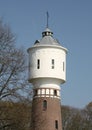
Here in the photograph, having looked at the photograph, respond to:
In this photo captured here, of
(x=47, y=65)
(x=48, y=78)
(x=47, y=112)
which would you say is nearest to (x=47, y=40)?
(x=47, y=65)

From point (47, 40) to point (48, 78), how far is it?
392cm

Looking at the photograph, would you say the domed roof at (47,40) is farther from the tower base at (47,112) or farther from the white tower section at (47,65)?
the tower base at (47,112)

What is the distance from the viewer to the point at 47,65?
38.2 meters

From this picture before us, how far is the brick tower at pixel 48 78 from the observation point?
123ft

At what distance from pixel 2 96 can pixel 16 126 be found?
189cm

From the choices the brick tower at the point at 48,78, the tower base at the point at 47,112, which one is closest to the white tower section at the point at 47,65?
the brick tower at the point at 48,78

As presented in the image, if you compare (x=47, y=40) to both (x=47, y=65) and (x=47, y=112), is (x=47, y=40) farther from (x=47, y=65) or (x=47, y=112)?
(x=47, y=112)

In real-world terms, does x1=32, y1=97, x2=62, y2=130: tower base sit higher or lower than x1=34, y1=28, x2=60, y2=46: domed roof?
lower

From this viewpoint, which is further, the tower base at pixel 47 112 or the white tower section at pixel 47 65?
the white tower section at pixel 47 65

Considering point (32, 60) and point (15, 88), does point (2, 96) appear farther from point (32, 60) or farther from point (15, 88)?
point (32, 60)

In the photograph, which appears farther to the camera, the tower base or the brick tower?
the brick tower

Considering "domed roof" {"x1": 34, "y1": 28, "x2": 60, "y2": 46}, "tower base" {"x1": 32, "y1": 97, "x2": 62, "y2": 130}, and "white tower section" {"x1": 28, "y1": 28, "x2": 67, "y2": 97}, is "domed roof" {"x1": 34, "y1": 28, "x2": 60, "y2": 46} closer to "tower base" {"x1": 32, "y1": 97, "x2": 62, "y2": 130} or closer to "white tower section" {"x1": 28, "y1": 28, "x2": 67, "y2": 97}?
"white tower section" {"x1": 28, "y1": 28, "x2": 67, "y2": 97}

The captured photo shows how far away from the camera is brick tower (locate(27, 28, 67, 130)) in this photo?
37.5 metres

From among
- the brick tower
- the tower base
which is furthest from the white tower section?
the tower base
